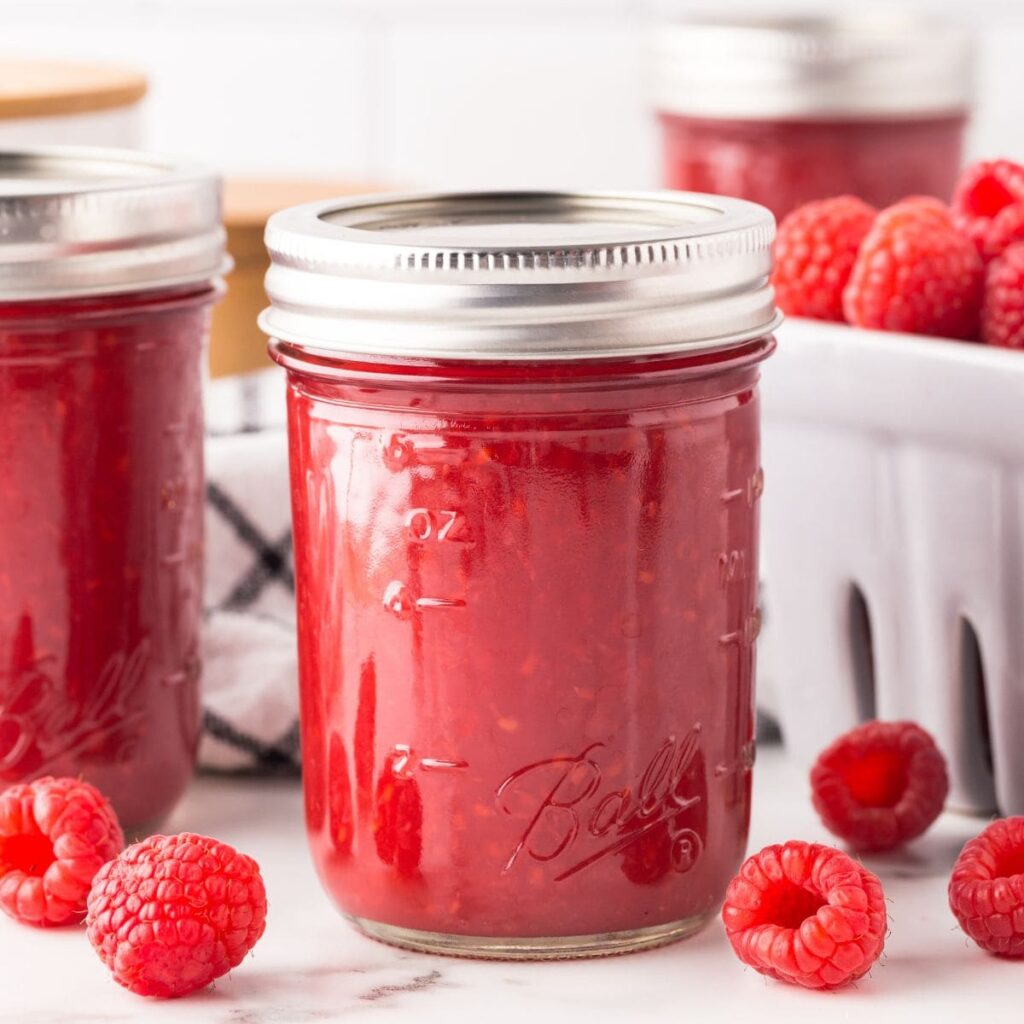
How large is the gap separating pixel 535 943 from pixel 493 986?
0.10 feet

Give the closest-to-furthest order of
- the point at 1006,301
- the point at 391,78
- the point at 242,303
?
the point at 1006,301
the point at 242,303
the point at 391,78

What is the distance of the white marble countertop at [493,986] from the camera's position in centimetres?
84

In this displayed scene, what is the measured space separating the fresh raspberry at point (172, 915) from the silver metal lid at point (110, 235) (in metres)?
0.29

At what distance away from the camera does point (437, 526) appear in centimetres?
86

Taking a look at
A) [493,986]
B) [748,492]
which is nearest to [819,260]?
[748,492]

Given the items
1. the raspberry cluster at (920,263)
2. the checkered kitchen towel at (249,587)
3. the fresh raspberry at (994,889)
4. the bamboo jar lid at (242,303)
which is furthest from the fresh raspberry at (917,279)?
the bamboo jar lid at (242,303)

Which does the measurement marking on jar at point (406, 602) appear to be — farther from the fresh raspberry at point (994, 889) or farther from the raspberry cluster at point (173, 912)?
the fresh raspberry at point (994, 889)

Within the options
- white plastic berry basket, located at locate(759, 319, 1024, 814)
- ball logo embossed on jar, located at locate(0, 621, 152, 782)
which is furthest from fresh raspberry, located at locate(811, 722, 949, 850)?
ball logo embossed on jar, located at locate(0, 621, 152, 782)

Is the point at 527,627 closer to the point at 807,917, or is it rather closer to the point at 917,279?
the point at 807,917

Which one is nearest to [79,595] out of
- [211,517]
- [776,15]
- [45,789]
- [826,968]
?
[45,789]

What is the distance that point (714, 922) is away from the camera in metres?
0.95

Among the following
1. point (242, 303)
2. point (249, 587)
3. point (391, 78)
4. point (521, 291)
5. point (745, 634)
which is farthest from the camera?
point (391, 78)

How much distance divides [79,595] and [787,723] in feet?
1.49

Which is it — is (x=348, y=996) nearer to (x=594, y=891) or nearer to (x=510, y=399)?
(x=594, y=891)
